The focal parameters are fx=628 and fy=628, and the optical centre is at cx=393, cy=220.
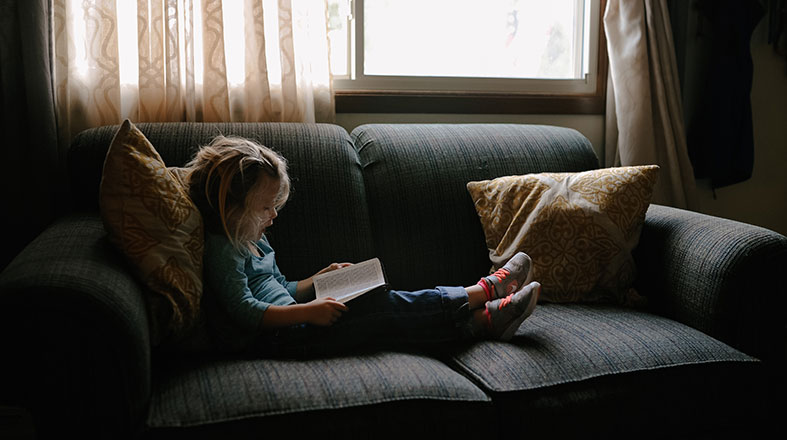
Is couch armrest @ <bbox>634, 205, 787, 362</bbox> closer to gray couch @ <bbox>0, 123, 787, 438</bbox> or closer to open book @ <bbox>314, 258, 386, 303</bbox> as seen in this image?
gray couch @ <bbox>0, 123, 787, 438</bbox>

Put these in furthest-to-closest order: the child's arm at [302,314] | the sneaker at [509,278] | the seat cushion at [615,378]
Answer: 1. the sneaker at [509,278]
2. the child's arm at [302,314]
3. the seat cushion at [615,378]

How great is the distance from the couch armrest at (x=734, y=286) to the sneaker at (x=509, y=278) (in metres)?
0.38

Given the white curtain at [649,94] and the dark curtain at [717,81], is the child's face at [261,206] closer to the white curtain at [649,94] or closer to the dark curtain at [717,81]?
the white curtain at [649,94]

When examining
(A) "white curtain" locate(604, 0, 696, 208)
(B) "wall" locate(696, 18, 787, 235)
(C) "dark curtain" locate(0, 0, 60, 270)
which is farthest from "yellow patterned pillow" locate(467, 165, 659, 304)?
(C) "dark curtain" locate(0, 0, 60, 270)

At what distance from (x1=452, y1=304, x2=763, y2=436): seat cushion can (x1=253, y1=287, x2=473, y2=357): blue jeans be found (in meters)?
0.08

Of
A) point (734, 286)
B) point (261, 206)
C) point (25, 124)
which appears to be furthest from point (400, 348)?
point (25, 124)

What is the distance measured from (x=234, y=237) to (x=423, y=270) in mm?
619

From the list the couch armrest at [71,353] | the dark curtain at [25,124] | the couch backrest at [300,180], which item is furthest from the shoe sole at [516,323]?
the dark curtain at [25,124]

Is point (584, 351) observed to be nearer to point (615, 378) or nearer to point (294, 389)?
point (615, 378)

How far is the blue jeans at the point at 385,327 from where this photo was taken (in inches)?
55.2

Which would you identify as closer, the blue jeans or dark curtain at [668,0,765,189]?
the blue jeans

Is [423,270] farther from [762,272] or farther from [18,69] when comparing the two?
[18,69]

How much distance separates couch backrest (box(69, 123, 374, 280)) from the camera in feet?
5.57

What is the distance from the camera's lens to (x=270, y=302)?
151 cm
